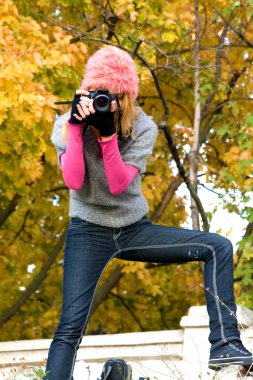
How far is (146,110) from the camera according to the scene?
10.6 metres

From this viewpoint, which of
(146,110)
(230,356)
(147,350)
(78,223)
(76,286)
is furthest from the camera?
(146,110)

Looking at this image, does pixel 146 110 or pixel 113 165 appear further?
pixel 146 110

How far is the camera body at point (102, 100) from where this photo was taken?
11.9 feet

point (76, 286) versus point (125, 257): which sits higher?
point (125, 257)

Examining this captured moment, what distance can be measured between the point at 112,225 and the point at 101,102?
58 cm

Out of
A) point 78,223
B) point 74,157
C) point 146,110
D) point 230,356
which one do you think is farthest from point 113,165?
point 146,110

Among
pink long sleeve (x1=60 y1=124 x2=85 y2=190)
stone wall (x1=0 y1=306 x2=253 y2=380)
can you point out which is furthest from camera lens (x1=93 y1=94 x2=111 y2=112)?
stone wall (x1=0 y1=306 x2=253 y2=380)

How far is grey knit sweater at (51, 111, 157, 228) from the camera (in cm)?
380

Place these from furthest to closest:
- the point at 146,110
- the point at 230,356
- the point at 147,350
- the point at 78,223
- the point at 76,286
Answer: the point at 146,110 < the point at 147,350 < the point at 78,223 < the point at 76,286 < the point at 230,356

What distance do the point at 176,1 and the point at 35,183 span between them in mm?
2682

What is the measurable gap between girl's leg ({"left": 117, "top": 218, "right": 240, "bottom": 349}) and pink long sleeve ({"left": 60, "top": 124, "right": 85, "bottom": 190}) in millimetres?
387

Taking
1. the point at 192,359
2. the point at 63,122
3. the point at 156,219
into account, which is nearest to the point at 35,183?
the point at 156,219

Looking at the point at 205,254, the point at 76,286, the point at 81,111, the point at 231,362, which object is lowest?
the point at 231,362

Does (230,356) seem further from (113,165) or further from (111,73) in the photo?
(111,73)
